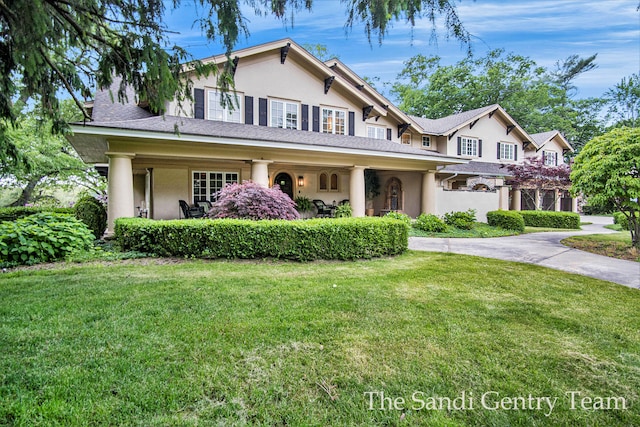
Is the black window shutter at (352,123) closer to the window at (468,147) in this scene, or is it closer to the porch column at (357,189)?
the porch column at (357,189)

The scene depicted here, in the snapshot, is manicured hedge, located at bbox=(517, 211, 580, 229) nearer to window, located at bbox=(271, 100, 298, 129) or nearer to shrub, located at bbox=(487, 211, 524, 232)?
shrub, located at bbox=(487, 211, 524, 232)

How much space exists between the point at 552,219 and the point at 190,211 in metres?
17.5

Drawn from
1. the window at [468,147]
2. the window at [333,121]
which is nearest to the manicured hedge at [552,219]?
the window at [468,147]

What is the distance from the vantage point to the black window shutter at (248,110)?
1238cm

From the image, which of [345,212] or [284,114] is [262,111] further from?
[345,212]

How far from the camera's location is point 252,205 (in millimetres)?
7961

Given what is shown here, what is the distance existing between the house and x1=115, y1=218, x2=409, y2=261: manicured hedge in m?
3.49

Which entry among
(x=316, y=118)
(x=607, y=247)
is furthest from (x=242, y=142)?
(x=607, y=247)

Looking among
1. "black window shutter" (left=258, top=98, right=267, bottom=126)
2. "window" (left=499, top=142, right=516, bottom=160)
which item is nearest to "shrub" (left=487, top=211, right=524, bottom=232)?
"window" (left=499, top=142, right=516, bottom=160)

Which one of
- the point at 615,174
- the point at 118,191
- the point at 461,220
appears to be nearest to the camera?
the point at 615,174

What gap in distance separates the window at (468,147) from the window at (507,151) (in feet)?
7.86

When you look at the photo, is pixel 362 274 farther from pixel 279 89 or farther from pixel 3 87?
pixel 279 89

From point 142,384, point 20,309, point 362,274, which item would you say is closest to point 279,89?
point 362,274

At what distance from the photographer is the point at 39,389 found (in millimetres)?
2160
